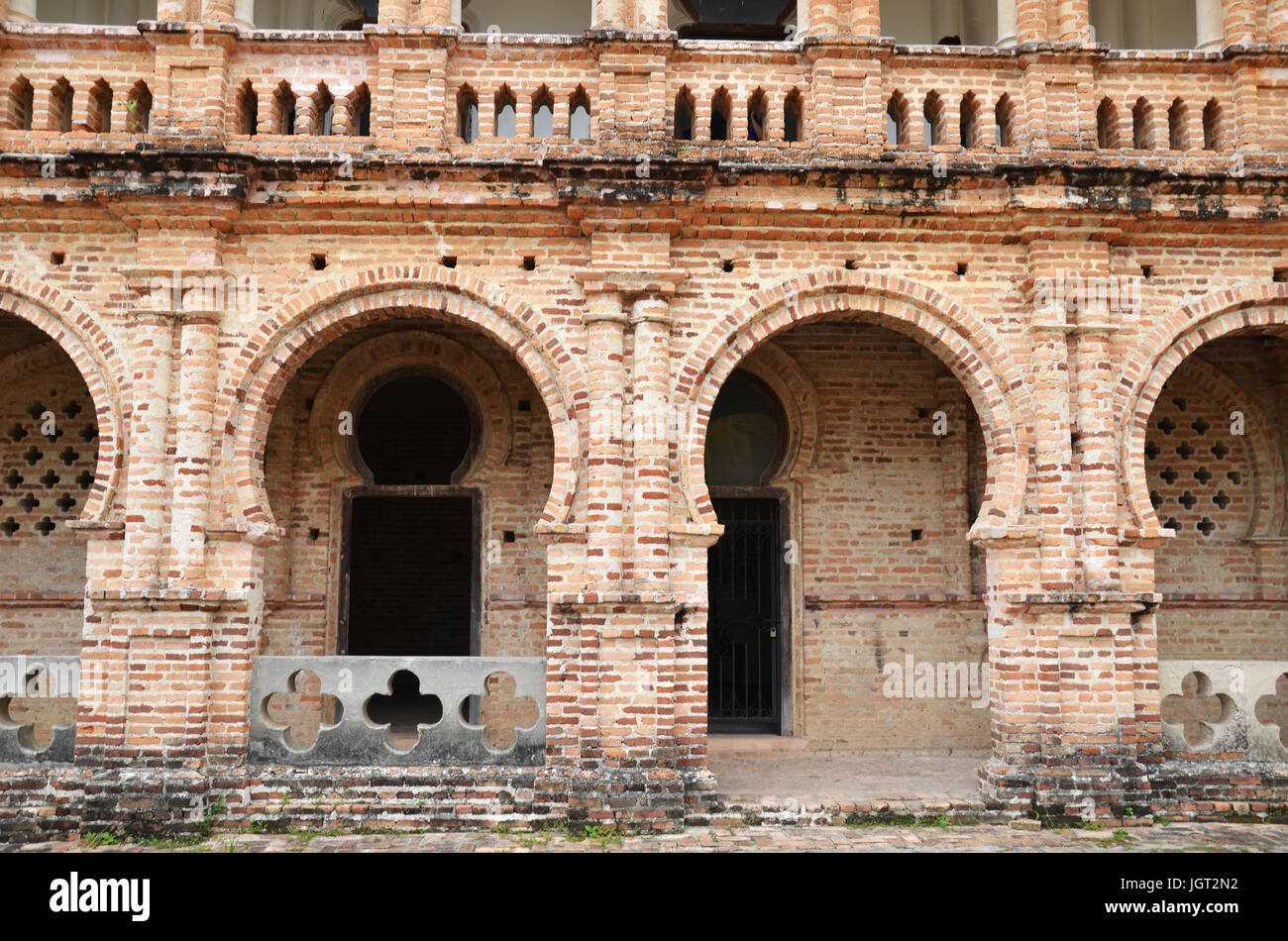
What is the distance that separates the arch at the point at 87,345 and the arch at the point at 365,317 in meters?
0.94

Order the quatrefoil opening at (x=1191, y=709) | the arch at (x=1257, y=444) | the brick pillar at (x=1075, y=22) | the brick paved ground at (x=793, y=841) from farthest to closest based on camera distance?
the arch at (x=1257, y=444) < the quatrefoil opening at (x=1191, y=709) < the brick pillar at (x=1075, y=22) < the brick paved ground at (x=793, y=841)

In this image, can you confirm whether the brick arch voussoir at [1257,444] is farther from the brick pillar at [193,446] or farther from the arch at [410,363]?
the brick pillar at [193,446]

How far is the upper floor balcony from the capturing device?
27.7ft

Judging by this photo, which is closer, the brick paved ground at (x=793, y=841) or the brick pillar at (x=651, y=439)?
the brick paved ground at (x=793, y=841)

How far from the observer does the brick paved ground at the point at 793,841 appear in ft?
24.1

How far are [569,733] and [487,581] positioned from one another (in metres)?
2.57

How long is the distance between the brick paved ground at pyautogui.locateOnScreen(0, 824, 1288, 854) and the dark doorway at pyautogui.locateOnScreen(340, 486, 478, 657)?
8.48m

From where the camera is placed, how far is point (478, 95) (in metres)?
8.63

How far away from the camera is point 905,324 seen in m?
8.60

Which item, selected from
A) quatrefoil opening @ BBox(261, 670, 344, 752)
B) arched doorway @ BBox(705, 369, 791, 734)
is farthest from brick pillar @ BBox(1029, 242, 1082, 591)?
quatrefoil opening @ BBox(261, 670, 344, 752)

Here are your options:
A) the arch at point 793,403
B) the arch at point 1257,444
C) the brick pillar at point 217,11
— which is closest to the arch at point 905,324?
the arch at point 793,403

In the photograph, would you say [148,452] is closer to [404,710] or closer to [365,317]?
[365,317]

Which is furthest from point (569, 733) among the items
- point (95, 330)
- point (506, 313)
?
point (95, 330)

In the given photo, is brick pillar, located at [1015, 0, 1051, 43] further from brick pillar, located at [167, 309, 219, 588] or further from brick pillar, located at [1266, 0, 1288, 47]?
brick pillar, located at [167, 309, 219, 588]
